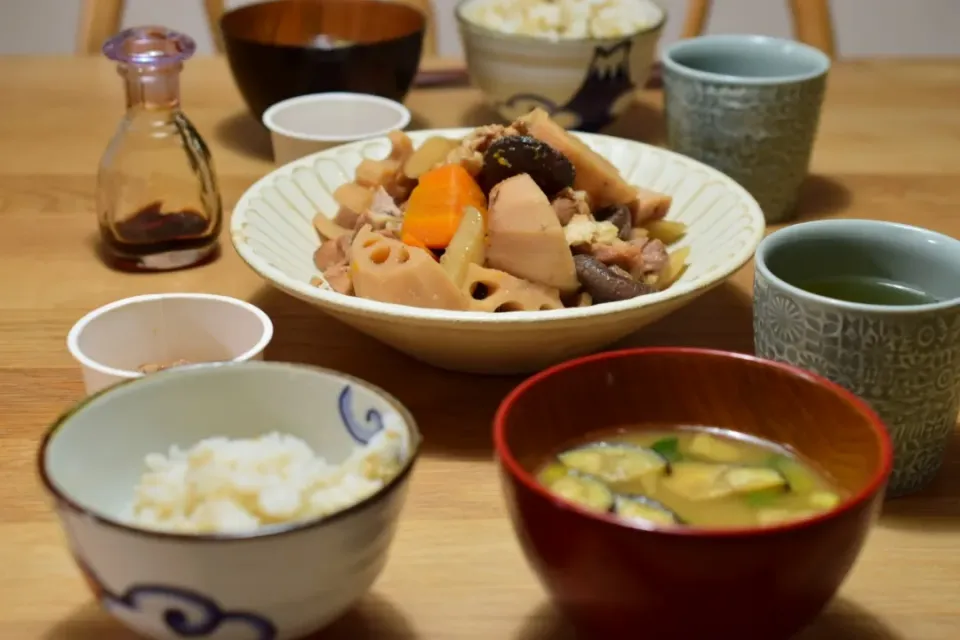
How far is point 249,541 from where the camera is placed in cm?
63

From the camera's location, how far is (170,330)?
1.10 metres

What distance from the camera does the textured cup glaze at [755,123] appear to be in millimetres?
1453

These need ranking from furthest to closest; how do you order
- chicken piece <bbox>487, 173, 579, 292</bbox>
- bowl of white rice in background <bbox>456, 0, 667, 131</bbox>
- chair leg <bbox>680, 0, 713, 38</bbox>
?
chair leg <bbox>680, 0, 713, 38</bbox>, bowl of white rice in background <bbox>456, 0, 667, 131</bbox>, chicken piece <bbox>487, 173, 579, 292</bbox>

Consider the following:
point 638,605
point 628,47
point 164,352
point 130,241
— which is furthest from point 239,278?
point 638,605

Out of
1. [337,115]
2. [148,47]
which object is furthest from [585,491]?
[337,115]

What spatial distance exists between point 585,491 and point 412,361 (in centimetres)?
45

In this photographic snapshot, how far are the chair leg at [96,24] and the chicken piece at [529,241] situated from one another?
156 centimetres

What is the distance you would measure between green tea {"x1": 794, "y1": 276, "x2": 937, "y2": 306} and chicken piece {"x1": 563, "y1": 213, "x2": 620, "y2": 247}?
0.75 ft

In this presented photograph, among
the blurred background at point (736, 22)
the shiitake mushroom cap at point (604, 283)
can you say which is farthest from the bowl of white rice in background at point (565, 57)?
the blurred background at point (736, 22)

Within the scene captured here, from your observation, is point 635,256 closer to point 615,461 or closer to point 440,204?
point 440,204

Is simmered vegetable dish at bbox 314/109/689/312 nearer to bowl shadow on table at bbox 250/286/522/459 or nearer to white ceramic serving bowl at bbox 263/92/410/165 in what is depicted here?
bowl shadow on table at bbox 250/286/522/459

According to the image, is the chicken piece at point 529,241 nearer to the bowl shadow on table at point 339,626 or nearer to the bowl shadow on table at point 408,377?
the bowl shadow on table at point 408,377

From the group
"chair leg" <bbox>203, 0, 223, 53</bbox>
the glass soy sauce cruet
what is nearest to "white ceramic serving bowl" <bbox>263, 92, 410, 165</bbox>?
the glass soy sauce cruet

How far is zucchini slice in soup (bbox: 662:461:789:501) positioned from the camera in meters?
0.76
